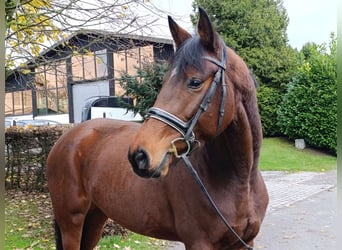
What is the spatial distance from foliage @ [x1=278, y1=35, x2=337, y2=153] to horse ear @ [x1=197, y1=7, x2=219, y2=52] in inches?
471

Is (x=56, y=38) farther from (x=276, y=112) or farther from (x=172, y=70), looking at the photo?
(x=276, y=112)

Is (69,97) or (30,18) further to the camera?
(69,97)

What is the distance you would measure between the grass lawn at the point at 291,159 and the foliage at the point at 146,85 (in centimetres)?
592

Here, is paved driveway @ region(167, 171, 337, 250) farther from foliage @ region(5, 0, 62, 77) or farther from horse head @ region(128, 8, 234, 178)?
foliage @ region(5, 0, 62, 77)

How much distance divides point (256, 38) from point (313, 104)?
4.61 m

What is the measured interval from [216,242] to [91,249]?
1619 millimetres

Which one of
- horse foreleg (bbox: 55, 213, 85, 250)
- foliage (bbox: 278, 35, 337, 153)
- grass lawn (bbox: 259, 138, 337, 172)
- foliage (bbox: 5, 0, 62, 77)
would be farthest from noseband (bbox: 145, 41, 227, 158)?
foliage (bbox: 278, 35, 337, 153)

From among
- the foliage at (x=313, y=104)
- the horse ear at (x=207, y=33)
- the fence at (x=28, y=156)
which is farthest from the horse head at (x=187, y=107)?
the foliage at (x=313, y=104)

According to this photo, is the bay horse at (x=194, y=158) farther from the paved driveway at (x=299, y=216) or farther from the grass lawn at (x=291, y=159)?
the grass lawn at (x=291, y=159)

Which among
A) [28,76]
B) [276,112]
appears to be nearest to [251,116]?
[28,76]

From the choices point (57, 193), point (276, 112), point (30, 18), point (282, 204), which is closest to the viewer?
point (57, 193)

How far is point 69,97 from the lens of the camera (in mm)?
23484

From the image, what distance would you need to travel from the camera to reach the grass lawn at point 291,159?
39.9 ft

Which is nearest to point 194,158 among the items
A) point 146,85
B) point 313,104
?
point 146,85
